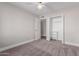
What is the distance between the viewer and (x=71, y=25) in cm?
344

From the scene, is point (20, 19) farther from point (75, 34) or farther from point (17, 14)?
point (75, 34)

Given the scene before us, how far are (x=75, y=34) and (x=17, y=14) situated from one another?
10.2 feet

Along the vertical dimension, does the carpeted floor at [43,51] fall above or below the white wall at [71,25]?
below

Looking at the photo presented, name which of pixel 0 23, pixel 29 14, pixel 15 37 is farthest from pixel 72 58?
pixel 29 14

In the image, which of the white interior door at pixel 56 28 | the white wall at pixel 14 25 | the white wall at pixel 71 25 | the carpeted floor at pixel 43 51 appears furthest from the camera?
the white interior door at pixel 56 28

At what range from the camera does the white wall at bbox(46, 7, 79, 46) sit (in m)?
3.28

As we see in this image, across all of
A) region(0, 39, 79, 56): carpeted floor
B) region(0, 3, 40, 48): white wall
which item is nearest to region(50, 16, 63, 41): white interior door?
region(0, 3, 40, 48): white wall

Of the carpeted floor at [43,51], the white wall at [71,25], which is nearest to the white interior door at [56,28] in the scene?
the white wall at [71,25]

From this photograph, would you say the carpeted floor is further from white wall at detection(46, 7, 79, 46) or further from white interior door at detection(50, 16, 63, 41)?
white interior door at detection(50, 16, 63, 41)

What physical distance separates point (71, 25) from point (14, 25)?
289cm

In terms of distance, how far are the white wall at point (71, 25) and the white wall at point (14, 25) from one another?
2145mm

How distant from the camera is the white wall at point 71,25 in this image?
3.28 meters

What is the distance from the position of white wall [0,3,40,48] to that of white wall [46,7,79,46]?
7.04 feet

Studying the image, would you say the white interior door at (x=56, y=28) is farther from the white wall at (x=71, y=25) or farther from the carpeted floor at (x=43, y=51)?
the carpeted floor at (x=43, y=51)
